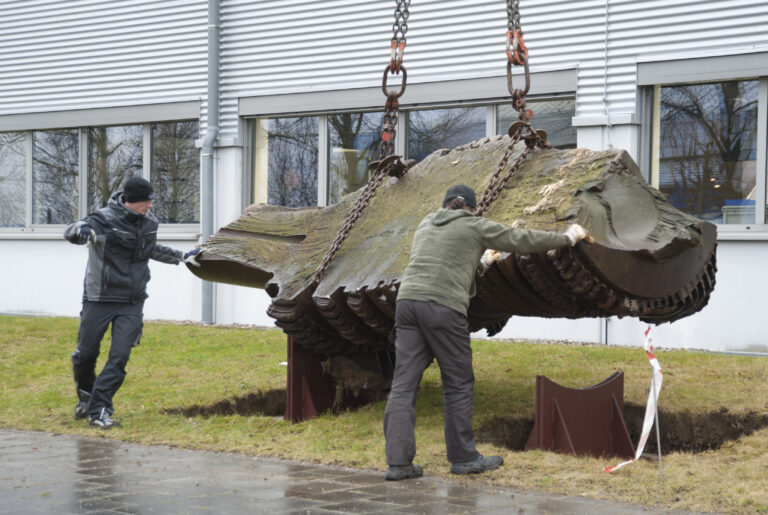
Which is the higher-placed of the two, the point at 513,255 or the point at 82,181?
the point at 82,181

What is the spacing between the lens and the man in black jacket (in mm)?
7742

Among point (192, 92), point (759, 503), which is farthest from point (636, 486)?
point (192, 92)

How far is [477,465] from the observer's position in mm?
5762

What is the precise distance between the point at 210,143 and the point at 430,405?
26.6ft

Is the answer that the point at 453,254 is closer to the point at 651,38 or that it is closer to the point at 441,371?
the point at 441,371

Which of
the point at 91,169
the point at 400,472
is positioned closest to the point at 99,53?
the point at 91,169

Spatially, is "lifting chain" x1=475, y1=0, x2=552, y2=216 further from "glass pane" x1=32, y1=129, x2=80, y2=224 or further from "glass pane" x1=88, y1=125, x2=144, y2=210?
"glass pane" x1=32, y1=129, x2=80, y2=224

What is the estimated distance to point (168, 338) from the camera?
12.7 metres

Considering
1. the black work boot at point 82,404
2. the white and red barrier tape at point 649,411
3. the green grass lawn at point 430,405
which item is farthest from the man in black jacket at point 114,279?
the white and red barrier tape at point 649,411

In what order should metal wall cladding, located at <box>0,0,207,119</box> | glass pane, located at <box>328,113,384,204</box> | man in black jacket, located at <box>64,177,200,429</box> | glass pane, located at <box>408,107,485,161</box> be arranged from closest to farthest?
1. man in black jacket, located at <box>64,177,200,429</box>
2. glass pane, located at <box>408,107,485,161</box>
3. glass pane, located at <box>328,113,384,204</box>
4. metal wall cladding, located at <box>0,0,207,119</box>

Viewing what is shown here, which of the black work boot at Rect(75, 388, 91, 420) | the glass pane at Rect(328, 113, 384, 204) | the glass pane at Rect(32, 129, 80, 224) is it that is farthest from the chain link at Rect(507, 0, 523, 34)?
the glass pane at Rect(32, 129, 80, 224)

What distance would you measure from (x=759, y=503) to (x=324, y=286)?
3.36m

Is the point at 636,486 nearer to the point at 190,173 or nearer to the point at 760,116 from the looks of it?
the point at 760,116

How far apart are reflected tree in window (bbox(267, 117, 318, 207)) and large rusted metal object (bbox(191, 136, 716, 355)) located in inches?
254
